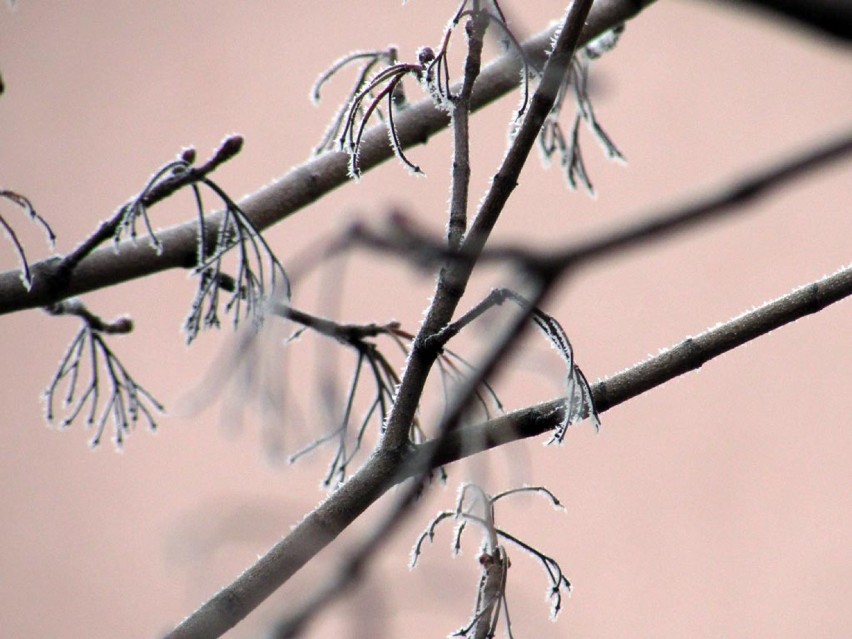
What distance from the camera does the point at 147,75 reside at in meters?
1.83

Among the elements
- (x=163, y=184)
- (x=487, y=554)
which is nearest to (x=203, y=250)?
(x=163, y=184)

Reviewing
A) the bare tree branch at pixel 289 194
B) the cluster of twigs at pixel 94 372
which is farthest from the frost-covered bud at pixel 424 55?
the cluster of twigs at pixel 94 372

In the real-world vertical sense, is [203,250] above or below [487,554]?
above

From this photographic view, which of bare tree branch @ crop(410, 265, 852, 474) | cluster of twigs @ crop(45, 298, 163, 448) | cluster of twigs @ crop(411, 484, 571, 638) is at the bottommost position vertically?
cluster of twigs @ crop(411, 484, 571, 638)

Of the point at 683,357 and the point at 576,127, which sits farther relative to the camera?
the point at 576,127

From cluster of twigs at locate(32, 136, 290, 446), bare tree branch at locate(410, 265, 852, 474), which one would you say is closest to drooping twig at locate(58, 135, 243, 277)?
cluster of twigs at locate(32, 136, 290, 446)

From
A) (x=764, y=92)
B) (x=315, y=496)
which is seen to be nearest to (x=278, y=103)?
(x=315, y=496)

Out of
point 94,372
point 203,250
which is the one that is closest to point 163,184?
point 203,250

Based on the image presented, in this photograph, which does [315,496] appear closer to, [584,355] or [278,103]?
[584,355]

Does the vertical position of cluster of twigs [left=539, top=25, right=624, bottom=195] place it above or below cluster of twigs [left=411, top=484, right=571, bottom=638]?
above

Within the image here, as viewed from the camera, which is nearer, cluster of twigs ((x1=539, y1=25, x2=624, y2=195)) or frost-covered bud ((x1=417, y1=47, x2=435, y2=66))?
frost-covered bud ((x1=417, y1=47, x2=435, y2=66))

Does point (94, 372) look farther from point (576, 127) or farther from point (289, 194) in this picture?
point (576, 127)

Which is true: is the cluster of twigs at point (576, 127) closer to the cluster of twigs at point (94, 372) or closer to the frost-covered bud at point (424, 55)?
the frost-covered bud at point (424, 55)

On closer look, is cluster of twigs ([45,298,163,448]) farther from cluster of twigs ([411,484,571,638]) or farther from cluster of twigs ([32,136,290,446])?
cluster of twigs ([411,484,571,638])
